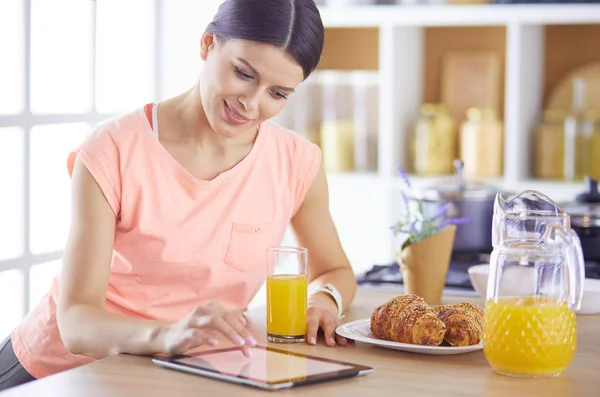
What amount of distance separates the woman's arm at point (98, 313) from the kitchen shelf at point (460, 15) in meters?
1.93

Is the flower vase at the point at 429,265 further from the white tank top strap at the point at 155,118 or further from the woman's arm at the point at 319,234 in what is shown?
the white tank top strap at the point at 155,118

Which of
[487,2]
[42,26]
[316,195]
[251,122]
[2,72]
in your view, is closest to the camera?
[251,122]

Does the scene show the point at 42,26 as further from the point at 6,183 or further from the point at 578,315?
the point at 578,315

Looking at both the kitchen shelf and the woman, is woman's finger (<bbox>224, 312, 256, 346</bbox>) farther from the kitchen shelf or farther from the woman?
the kitchen shelf

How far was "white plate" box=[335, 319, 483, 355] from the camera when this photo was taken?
144cm

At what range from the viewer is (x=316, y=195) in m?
2.05

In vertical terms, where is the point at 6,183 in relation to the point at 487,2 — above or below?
below

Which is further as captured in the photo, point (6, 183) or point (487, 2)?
point (487, 2)

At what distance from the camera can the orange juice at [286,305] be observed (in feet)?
5.09

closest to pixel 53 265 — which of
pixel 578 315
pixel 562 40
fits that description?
pixel 578 315

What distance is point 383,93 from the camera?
3555 millimetres

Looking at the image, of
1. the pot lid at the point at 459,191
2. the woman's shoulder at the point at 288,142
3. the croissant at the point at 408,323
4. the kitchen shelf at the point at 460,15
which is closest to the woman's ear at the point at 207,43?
the woman's shoulder at the point at 288,142

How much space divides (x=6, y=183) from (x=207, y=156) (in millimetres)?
916

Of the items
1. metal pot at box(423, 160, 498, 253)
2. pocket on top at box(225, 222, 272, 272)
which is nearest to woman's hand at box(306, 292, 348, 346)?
pocket on top at box(225, 222, 272, 272)
